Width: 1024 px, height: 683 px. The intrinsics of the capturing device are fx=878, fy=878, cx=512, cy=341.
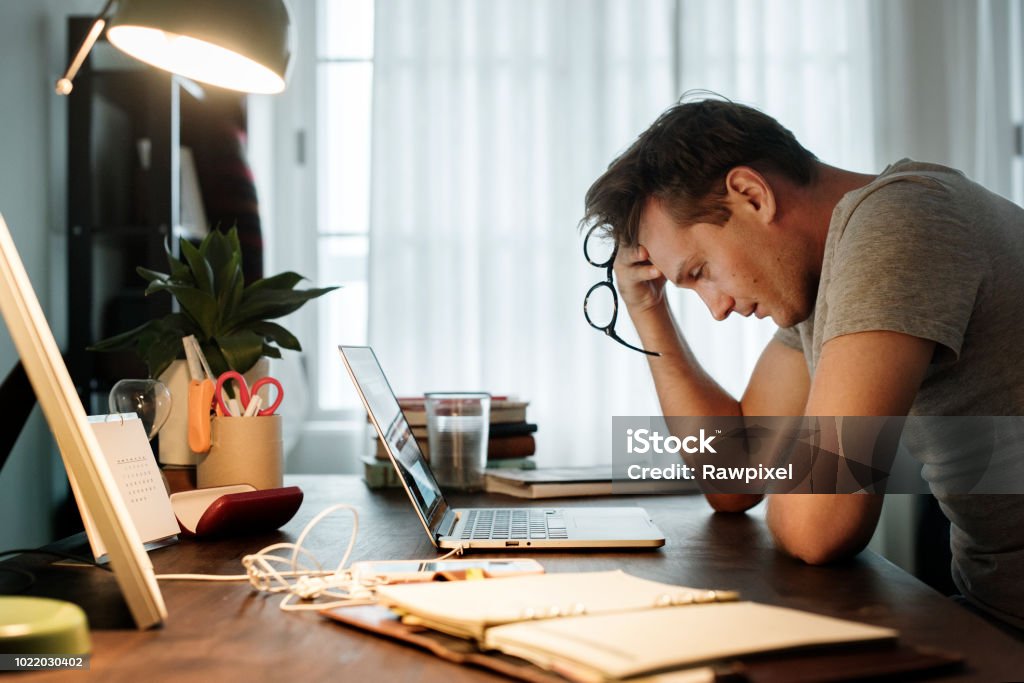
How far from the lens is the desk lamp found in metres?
1.25

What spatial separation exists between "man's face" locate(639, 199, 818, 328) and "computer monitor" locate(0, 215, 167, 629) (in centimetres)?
87

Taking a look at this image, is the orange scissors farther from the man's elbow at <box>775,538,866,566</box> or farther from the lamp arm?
the man's elbow at <box>775,538,866,566</box>

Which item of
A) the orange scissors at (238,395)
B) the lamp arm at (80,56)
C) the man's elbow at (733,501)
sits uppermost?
the lamp arm at (80,56)

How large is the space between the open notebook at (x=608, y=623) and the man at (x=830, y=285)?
0.33 meters

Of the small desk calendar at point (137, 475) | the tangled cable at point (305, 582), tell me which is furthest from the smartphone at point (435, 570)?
the small desk calendar at point (137, 475)

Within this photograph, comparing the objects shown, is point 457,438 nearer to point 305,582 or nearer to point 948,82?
point 305,582

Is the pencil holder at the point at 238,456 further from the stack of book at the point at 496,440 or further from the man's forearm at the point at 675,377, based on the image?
the man's forearm at the point at 675,377

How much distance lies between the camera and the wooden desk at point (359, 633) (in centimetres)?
59

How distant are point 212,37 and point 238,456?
1.99ft

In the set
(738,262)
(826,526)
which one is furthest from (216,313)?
(826,526)

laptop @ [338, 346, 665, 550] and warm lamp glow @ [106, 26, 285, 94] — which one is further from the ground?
warm lamp glow @ [106, 26, 285, 94]

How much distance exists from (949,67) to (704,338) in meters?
1.25

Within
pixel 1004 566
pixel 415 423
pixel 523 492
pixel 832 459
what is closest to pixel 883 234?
pixel 832 459

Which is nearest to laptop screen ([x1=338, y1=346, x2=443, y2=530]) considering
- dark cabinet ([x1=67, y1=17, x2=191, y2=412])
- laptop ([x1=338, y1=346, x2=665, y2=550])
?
laptop ([x1=338, y1=346, x2=665, y2=550])
